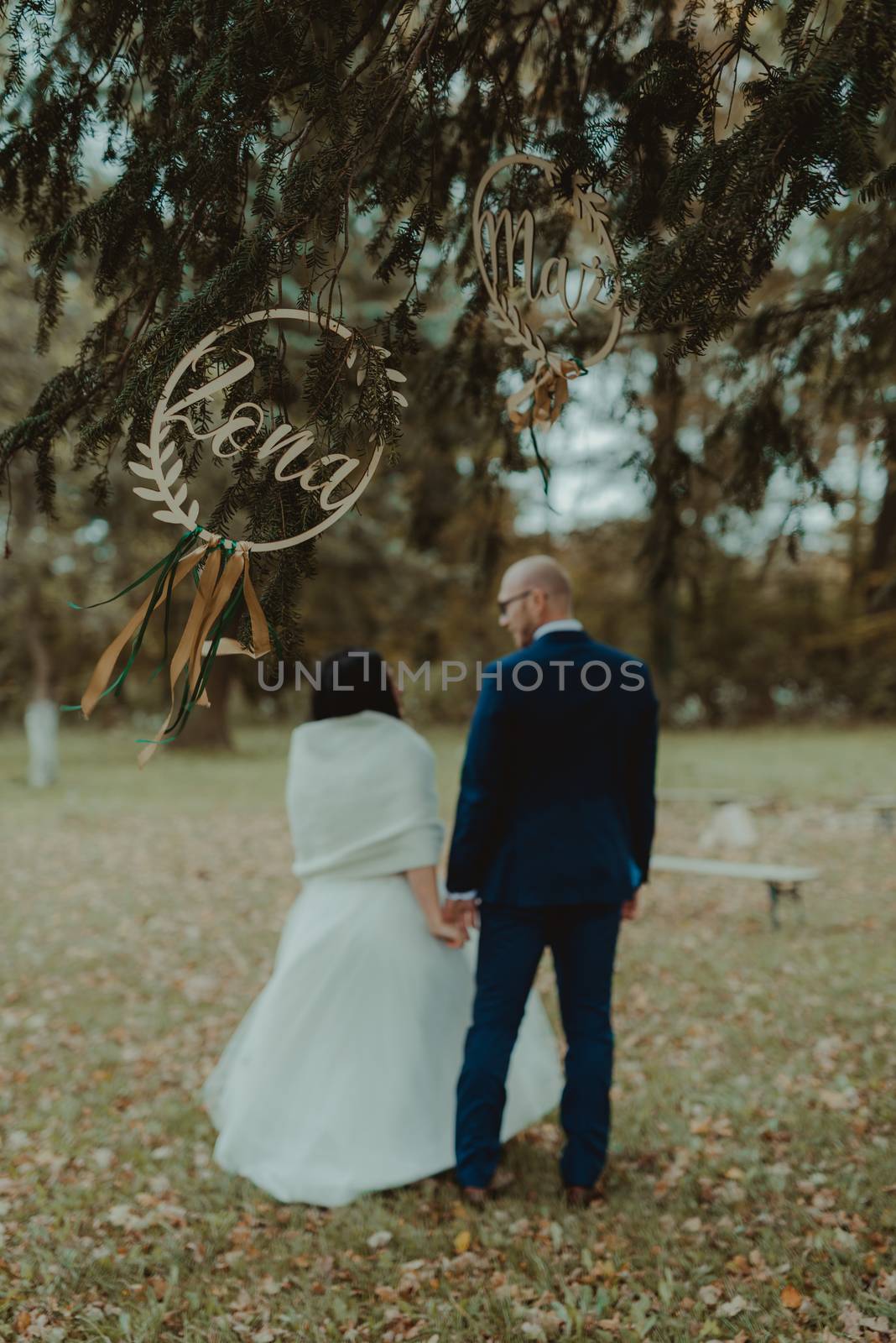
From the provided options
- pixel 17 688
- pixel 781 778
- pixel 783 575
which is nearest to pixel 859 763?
pixel 781 778

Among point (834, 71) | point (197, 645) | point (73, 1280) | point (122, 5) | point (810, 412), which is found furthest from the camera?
point (810, 412)

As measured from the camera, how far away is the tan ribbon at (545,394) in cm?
263

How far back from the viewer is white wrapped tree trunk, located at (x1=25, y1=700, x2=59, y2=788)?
13.9 meters

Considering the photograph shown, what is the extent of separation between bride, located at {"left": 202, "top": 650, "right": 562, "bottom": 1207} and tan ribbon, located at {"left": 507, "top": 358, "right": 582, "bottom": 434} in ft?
3.56

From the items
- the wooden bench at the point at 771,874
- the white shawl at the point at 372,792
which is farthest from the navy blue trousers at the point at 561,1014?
the wooden bench at the point at 771,874

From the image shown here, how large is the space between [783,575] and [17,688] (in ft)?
63.0

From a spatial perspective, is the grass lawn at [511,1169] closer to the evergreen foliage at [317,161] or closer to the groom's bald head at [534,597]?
the groom's bald head at [534,597]

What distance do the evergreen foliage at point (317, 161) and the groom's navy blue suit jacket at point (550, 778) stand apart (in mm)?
1072

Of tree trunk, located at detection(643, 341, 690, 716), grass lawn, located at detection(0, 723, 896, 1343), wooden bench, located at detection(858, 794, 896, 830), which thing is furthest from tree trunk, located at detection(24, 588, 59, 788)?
tree trunk, located at detection(643, 341, 690, 716)

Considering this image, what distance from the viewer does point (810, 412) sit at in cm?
450

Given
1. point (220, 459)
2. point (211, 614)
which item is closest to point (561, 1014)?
point (211, 614)

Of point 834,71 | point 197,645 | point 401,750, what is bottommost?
point 401,750

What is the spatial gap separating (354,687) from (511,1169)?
1793 millimetres

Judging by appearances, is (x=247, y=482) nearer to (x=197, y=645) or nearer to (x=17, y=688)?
(x=197, y=645)
